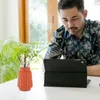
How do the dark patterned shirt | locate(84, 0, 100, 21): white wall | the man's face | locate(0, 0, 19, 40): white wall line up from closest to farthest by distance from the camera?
the man's face → the dark patterned shirt → locate(84, 0, 100, 21): white wall → locate(0, 0, 19, 40): white wall

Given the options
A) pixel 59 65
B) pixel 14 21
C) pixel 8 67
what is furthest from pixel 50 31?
pixel 59 65

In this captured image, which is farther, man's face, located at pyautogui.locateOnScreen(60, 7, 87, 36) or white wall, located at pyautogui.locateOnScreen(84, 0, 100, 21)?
white wall, located at pyautogui.locateOnScreen(84, 0, 100, 21)

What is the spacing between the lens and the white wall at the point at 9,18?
13.8 ft

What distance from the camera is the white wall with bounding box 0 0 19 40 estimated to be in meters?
4.21

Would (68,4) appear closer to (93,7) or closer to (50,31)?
(93,7)

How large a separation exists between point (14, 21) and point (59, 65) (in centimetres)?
289

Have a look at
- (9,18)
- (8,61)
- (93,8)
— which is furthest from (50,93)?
(9,18)

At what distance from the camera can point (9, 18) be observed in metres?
4.27

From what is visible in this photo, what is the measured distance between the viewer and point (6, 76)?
3031mm

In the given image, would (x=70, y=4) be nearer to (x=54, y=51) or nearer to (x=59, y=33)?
(x=59, y=33)

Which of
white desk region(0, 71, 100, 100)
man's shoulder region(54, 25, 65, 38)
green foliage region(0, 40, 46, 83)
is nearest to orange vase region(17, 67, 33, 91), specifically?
white desk region(0, 71, 100, 100)

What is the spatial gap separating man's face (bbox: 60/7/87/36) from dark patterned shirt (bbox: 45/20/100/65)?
0.40 ft

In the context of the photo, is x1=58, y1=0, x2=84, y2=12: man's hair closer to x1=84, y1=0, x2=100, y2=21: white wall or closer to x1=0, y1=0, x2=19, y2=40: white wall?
x1=84, y1=0, x2=100, y2=21: white wall

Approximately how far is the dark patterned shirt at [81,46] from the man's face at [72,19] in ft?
0.40
